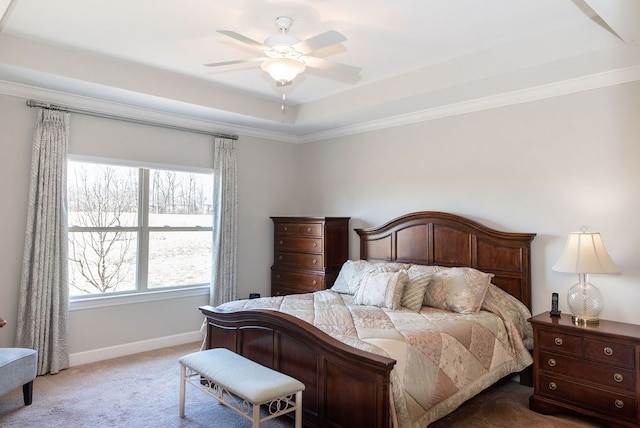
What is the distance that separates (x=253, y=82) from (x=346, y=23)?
A: 1563 mm

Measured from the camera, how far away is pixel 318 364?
2627mm

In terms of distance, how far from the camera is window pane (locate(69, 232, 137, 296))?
4.17 meters

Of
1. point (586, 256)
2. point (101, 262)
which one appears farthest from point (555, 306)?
point (101, 262)

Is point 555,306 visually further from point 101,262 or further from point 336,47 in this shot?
point 101,262

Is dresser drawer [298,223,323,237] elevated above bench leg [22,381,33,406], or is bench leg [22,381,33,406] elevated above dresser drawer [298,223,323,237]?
dresser drawer [298,223,323,237]

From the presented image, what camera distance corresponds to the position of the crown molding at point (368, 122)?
3.39 meters

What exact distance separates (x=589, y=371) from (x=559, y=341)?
0.82 feet

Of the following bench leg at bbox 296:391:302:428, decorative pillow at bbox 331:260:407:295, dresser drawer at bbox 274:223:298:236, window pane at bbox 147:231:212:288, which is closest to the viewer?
bench leg at bbox 296:391:302:428

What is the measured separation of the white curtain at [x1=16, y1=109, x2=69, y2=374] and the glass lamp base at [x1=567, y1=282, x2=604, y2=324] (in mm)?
4413

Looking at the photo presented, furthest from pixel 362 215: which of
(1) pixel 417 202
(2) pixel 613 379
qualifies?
(2) pixel 613 379

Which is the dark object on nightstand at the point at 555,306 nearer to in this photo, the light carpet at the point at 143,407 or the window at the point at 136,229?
the light carpet at the point at 143,407

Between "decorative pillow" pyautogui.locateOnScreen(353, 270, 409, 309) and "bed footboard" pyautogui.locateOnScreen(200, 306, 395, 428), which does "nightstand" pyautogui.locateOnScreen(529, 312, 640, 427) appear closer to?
"decorative pillow" pyautogui.locateOnScreen(353, 270, 409, 309)

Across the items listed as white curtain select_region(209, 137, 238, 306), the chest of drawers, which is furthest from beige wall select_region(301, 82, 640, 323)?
white curtain select_region(209, 137, 238, 306)

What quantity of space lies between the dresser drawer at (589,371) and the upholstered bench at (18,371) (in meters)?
3.83
